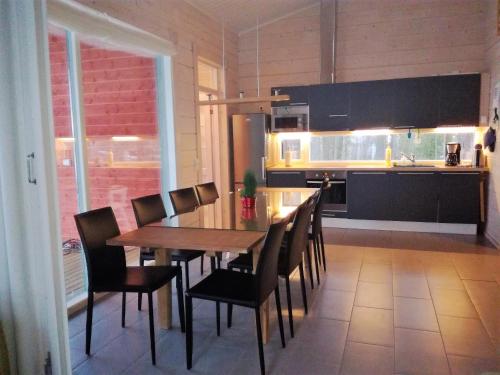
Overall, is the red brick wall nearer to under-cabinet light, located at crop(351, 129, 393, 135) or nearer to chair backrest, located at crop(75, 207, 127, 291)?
chair backrest, located at crop(75, 207, 127, 291)

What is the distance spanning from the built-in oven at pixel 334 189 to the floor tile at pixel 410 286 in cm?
208

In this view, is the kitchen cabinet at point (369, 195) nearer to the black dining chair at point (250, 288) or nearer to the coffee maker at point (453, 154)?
the coffee maker at point (453, 154)

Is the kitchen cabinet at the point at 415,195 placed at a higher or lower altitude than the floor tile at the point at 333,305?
higher

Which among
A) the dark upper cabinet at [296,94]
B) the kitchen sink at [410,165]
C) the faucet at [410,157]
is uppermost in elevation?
the dark upper cabinet at [296,94]

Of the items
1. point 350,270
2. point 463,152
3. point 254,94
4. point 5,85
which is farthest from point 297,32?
point 5,85

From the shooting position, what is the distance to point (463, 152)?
5.76 metres

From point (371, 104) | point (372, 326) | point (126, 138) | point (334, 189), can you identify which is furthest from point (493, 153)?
point (126, 138)

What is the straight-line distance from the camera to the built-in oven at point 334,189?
5.77 metres

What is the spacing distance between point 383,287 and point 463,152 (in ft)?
10.5

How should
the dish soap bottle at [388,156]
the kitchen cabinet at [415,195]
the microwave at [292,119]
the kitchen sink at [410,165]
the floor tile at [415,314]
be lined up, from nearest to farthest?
the floor tile at [415,314] < the kitchen cabinet at [415,195] < the kitchen sink at [410,165] < the dish soap bottle at [388,156] < the microwave at [292,119]

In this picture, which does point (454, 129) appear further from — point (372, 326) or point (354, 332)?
point (354, 332)

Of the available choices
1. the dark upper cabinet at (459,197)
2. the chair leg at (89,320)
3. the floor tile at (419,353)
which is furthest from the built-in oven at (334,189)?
the chair leg at (89,320)

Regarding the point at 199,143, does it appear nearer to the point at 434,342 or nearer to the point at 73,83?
the point at 73,83

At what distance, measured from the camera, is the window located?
577 centimetres
